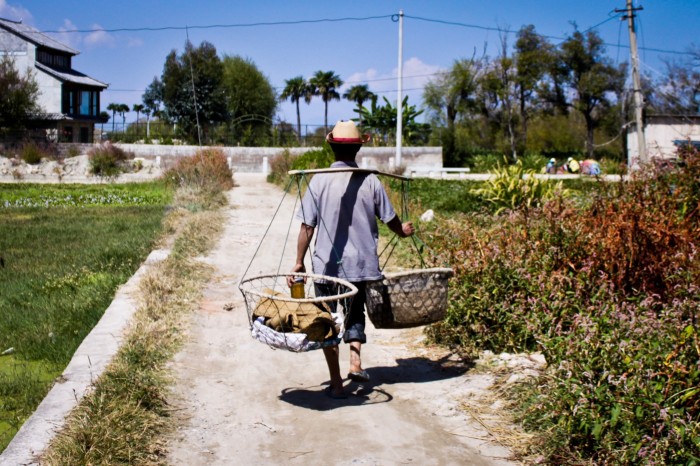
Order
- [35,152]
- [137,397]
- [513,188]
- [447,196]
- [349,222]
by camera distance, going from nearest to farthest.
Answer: [137,397] < [349,222] < [513,188] < [447,196] < [35,152]

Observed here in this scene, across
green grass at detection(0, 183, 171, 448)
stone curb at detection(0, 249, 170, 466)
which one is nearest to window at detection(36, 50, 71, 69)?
green grass at detection(0, 183, 171, 448)

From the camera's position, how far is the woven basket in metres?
5.70

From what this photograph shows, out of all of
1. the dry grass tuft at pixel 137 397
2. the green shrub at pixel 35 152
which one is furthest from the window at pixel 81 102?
the dry grass tuft at pixel 137 397

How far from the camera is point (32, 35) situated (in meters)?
56.8

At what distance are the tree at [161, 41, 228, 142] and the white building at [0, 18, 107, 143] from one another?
5.59 meters

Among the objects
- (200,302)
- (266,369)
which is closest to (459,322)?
(266,369)

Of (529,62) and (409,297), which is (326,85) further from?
(409,297)

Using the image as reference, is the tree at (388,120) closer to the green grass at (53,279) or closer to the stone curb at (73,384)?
the green grass at (53,279)

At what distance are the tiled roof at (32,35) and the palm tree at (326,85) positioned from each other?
21.6 m

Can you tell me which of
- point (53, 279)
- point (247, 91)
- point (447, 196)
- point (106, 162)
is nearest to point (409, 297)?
point (53, 279)

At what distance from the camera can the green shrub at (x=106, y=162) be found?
35.4m

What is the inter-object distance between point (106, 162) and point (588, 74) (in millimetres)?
36156

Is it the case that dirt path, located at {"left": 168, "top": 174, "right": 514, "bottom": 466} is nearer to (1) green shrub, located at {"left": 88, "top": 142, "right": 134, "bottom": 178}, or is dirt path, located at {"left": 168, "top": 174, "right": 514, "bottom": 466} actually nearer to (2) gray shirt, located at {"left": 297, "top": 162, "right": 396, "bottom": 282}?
(2) gray shirt, located at {"left": 297, "top": 162, "right": 396, "bottom": 282}

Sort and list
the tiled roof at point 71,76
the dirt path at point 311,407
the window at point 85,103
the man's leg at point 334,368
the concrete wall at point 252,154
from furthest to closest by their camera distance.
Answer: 1. the window at point 85,103
2. the tiled roof at point 71,76
3. the concrete wall at point 252,154
4. the man's leg at point 334,368
5. the dirt path at point 311,407
